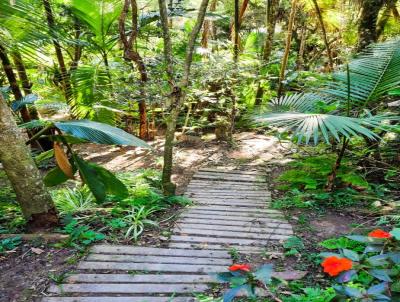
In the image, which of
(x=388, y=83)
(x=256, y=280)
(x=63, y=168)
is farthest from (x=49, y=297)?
(x=388, y=83)

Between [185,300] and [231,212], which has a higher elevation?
[185,300]

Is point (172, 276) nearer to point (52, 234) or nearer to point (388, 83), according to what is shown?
point (52, 234)

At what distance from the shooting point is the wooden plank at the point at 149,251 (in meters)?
2.75

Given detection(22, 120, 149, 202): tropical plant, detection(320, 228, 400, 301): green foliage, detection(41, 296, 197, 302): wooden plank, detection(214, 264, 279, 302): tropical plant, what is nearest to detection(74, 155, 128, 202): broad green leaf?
detection(22, 120, 149, 202): tropical plant

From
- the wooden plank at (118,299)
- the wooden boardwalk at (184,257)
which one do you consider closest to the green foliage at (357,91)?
the wooden boardwalk at (184,257)

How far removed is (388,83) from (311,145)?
2.43 metres

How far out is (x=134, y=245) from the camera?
2.90 m

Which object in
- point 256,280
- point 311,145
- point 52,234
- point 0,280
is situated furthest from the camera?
point 311,145

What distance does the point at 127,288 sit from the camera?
2.29 meters

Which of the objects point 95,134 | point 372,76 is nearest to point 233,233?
point 95,134

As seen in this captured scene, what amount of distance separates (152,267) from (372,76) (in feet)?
10.3

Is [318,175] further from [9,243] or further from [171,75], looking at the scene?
[9,243]

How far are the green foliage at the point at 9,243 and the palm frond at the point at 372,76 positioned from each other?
3.42m

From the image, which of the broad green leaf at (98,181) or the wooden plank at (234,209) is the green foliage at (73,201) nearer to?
the broad green leaf at (98,181)
